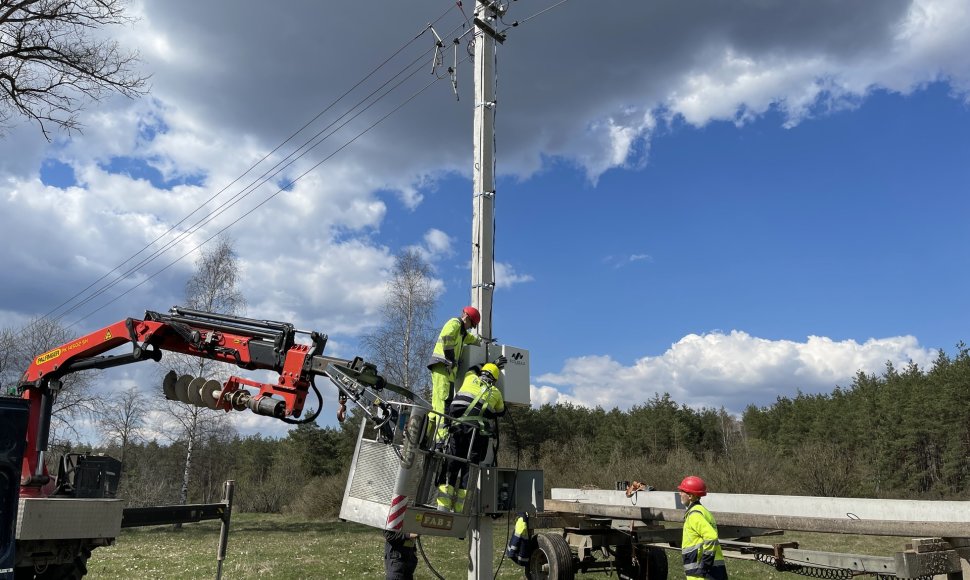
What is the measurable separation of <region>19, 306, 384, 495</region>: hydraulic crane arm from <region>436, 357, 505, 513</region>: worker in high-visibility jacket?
0.89 meters

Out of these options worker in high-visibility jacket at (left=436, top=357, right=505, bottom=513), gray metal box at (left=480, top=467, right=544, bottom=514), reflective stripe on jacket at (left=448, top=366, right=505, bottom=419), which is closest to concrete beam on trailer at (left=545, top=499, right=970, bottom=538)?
gray metal box at (left=480, top=467, right=544, bottom=514)

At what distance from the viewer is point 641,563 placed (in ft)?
30.2

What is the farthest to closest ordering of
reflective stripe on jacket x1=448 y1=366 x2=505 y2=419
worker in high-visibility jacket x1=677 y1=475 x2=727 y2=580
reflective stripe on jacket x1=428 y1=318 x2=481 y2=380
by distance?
reflective stripe on jacket x1=428 y1=318 x2=481 y2=380
reflective stripe on jacket x1=448 y1=366 x2=505 y2=419
worker in high-visibility jacket x1=677 y1=475 x2=727 y2=580

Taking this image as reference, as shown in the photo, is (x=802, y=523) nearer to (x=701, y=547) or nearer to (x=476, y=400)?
(x=701, y=547)

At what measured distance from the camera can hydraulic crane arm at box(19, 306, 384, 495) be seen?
7.17 m

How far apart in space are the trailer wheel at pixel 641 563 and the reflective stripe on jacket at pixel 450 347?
368 cm

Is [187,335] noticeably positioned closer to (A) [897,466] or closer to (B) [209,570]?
(B) [209,570]

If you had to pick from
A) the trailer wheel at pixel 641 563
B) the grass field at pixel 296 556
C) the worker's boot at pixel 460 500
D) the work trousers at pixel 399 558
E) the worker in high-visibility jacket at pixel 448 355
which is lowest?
the grass field at pixel 296 556

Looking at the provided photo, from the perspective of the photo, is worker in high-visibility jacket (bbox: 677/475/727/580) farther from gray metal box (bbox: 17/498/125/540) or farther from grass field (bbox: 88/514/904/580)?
gray metal box (bbox: 17/498/125/540)

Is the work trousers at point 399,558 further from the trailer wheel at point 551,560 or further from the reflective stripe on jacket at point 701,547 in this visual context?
the reflective stripe on jacket at point 701,547

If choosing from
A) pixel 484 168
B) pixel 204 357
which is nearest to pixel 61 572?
pixel 204 357

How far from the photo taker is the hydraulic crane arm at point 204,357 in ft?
23.5

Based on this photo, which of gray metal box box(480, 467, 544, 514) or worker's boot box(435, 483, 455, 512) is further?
gray metal box box(480, 467, 544, 514)

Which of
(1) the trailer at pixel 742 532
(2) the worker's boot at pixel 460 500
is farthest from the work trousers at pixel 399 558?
(1) the trailer at pixel 742 532
